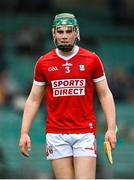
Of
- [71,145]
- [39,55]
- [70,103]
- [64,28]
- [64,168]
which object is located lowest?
[39,55]

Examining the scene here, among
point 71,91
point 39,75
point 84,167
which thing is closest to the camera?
point 84,167

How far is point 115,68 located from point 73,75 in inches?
381

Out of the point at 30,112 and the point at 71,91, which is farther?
the point at 30,112

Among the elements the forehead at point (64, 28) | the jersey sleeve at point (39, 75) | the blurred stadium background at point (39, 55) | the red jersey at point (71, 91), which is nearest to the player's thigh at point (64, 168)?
the red jersey at point (71, 91)

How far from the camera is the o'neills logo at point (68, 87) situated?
7723 millimetres

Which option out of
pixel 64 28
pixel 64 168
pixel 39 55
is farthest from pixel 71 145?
pixel 39 55

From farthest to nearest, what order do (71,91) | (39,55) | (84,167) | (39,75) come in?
(39,55) → (39,75) → (71,91) → (84,167)

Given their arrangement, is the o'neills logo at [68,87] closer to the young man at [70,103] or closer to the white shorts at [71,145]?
the young man at [70,103]

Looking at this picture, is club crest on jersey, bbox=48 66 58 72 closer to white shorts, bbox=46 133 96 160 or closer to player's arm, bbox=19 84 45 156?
player's arm, bbox=19 84 45 156

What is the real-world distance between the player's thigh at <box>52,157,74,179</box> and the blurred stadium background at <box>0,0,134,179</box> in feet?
21.9

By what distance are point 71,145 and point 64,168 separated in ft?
0.76

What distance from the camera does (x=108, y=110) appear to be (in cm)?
776

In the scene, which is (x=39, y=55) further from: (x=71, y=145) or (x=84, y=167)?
(x=84, y=167)

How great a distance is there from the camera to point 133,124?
51.9 feet
